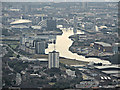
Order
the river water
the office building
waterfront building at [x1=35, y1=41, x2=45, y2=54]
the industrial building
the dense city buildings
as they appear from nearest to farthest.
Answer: the dense city buildings → the river water → waterfront building at [x1=35, y1=41, x2=45, y2=54] → the industrial building → the office building

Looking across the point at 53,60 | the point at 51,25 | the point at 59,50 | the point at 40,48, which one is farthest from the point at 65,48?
the point at 51,25

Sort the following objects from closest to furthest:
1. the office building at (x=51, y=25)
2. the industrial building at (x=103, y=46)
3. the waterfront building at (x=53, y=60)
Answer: the waterfront building at (x=53, y=60)
the industrial building at (x=103, y=46)
the office building at (x=51, y=25)

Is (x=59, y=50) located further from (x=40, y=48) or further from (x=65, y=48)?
(x=65, y=48)

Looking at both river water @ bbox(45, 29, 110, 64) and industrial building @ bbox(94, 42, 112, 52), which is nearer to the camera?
river water @ bbox(45, 29, 110, 64)

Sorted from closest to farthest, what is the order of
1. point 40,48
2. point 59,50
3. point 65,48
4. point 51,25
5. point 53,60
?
point 53,60 < point 40,48 < point 59,50 < point 65,48 < point 51,25

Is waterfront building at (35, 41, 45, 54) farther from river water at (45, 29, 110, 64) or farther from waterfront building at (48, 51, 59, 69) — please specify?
waterfront building at (48, 51, 59, 69)

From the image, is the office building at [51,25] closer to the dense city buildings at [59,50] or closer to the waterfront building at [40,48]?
the dense city buildings at [59,50]

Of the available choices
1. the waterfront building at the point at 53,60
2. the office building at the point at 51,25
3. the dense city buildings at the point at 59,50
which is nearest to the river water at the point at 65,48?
the dense city buildings at the point at 59,50

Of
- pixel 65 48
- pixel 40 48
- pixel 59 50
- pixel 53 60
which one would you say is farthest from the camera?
pixel 65 48

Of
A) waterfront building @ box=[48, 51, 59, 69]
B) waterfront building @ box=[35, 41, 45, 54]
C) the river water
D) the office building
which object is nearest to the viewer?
waterfront building @ box=[48, 51, 59, 69]

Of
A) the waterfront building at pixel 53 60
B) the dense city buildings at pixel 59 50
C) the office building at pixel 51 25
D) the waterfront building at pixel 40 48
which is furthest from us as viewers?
the office building at pixel 51 25

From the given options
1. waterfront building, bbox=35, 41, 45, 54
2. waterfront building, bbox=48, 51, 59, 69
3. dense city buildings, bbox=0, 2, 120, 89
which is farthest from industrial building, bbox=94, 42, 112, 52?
waterfront building, bbox=48, 51, 59, 69

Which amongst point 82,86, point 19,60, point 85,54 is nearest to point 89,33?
point 85,54
